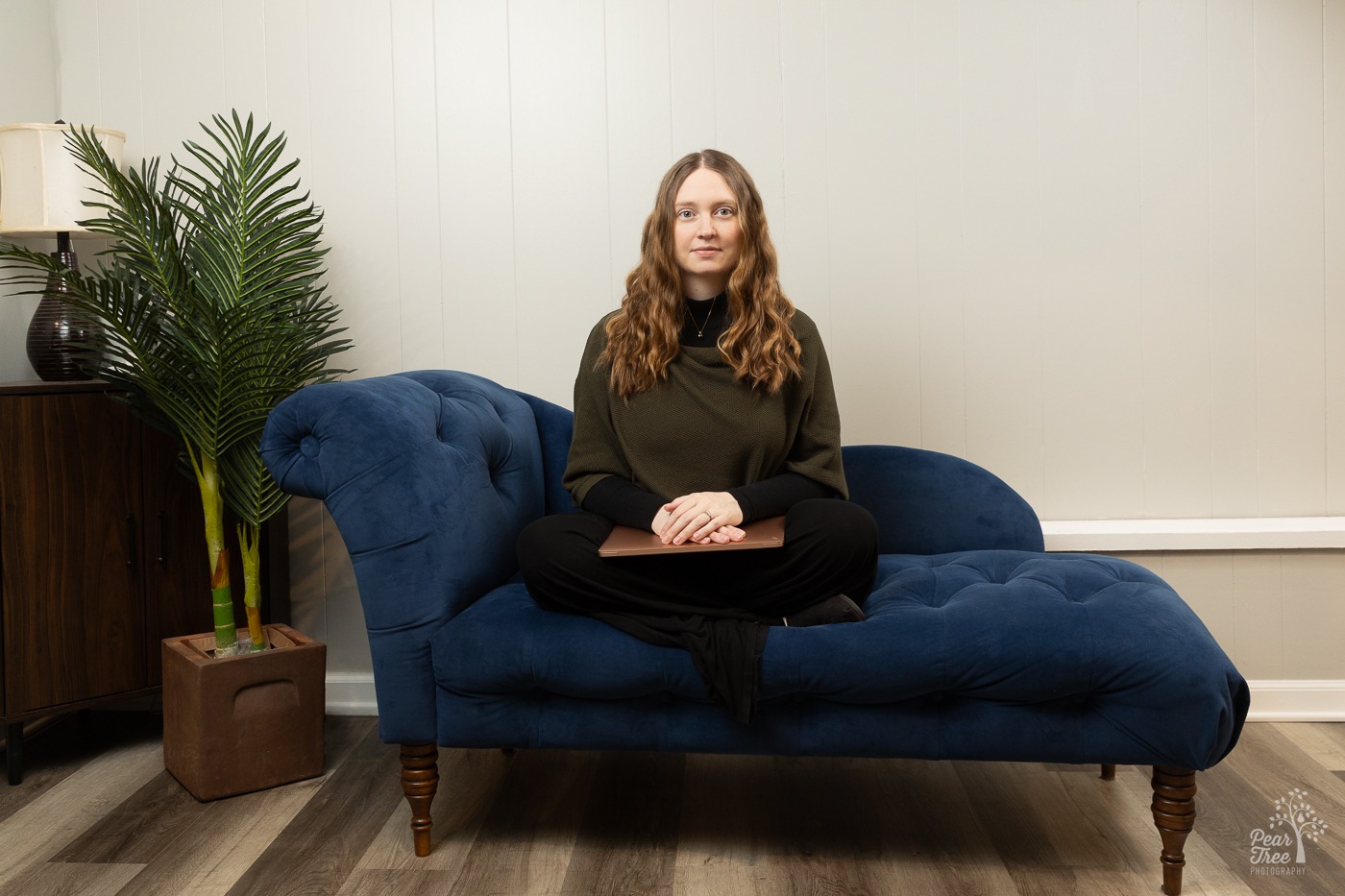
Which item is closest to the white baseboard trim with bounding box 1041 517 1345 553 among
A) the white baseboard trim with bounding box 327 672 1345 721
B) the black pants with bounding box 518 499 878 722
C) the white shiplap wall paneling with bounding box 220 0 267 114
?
the white baseboard trim with bounding box 327 672 1345 721

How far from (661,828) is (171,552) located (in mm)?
1340

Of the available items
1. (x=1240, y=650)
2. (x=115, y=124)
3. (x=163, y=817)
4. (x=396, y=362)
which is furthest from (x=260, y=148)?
(x=1240, y=650)

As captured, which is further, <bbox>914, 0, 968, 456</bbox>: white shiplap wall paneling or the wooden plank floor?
<bbox>914, 0, 968, 456</bbox>: white shiplap wall paneling

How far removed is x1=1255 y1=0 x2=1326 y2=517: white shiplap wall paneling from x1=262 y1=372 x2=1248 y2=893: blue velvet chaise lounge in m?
0.90

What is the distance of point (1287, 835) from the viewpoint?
1.93m

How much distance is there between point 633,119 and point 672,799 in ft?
5.40

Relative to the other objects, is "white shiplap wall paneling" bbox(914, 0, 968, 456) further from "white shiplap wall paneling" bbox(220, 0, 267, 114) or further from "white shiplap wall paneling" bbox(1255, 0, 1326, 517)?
"white shiplap wall paneling" bbox(220, 0, 267, 114)

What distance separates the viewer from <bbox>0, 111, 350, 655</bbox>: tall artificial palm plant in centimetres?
217

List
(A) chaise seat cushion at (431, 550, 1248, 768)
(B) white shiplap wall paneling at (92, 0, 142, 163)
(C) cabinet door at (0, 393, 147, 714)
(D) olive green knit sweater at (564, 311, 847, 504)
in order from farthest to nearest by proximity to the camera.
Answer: (B) white shiplap wall paneling at (92, 0, 142, 163) < (C) cabinet door at (0, 393, 147, 714) < (D) olive green knit sweater at (564, 311, 847, 504) < (A) chaise seat cushion at (431, 550, 1248, 768)

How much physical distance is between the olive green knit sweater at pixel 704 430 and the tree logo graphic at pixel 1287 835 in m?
0.98

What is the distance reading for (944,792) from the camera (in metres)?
2.17

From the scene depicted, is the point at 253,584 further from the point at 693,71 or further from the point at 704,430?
the point at 693,71

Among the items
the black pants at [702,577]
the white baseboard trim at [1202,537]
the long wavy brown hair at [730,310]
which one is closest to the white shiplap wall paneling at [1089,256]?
the white baseboard trim at [1202,537]

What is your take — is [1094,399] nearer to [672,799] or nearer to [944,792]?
[944,792]
